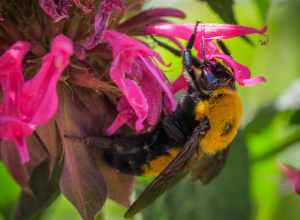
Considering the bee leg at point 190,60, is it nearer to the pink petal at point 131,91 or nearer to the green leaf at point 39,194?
the pink petal at point 131,91

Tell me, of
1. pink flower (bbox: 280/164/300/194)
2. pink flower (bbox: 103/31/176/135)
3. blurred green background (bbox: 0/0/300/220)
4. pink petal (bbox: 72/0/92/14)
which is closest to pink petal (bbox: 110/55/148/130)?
pink flower (bbox: 103/31/176/135)

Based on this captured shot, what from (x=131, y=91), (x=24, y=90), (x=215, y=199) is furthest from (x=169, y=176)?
(x=215, y=199)

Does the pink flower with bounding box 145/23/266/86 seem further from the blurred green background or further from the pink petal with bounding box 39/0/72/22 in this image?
the pink petal with bounding box 39/0/72/22

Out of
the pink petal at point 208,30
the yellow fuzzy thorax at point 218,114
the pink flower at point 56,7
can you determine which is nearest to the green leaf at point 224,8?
the pink petal at point 208,30

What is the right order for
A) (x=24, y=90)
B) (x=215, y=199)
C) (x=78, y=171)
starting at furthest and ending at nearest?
(x=215, y=199) < (x=78, y=171) < (x=24, y=90)

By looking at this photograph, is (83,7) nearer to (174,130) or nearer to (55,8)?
(55,8)

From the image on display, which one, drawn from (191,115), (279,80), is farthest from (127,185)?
(279,80)
